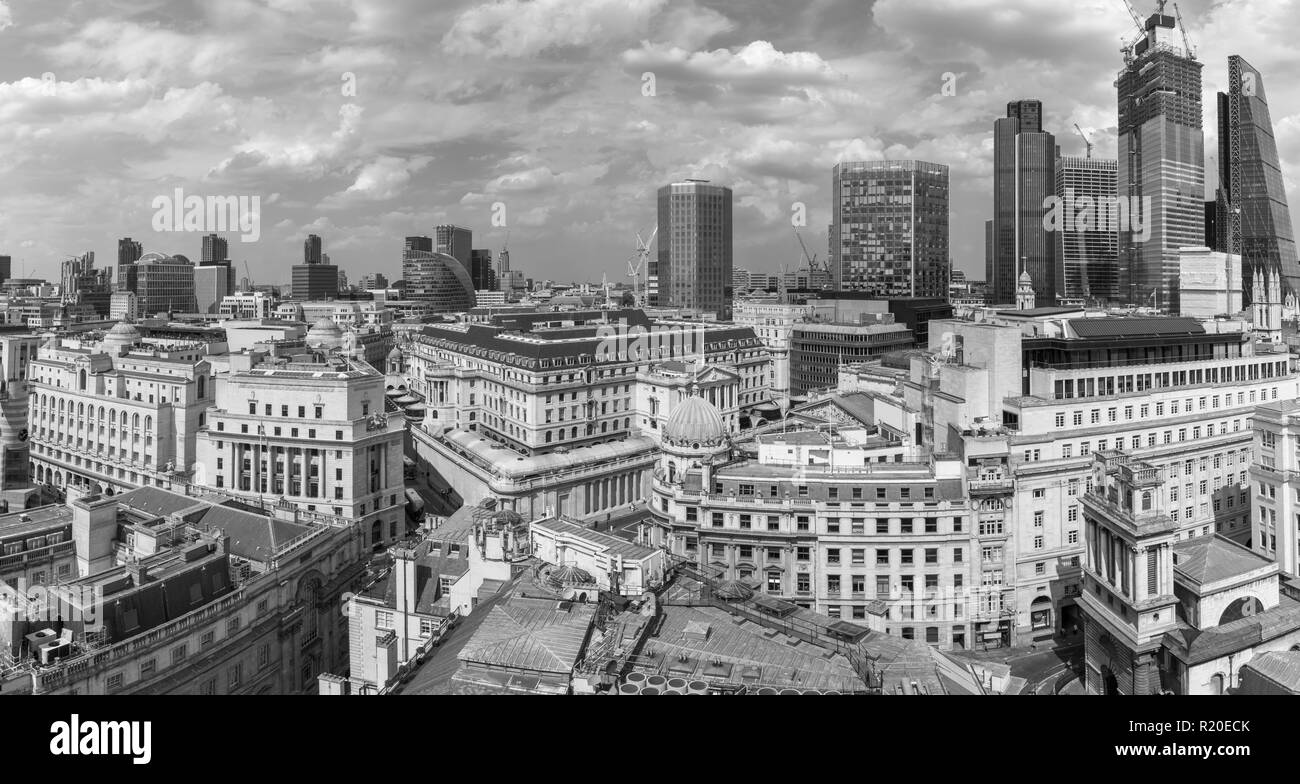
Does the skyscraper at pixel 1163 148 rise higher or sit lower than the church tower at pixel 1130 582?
higher

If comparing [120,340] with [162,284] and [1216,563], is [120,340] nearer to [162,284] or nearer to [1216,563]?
[1216,563]

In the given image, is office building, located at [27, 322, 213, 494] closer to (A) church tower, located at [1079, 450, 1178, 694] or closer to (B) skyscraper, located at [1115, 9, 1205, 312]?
(A) church tower, located at [1079, 450, 1178, 694]

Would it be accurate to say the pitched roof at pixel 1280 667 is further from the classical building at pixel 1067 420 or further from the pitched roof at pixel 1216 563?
the classical building at pixel 1067 420

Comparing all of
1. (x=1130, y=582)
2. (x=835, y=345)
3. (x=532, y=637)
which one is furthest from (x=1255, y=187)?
(x=532, y=637)

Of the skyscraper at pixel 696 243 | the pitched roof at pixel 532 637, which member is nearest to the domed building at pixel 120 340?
the pitched roof at pixel 532 637

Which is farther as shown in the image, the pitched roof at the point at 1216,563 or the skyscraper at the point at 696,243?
the skyscraper at the point at 696,243

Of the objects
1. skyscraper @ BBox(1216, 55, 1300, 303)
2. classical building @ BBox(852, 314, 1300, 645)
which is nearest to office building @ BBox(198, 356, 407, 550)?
classical building @ BBox(852, 314, 1300, 645)
